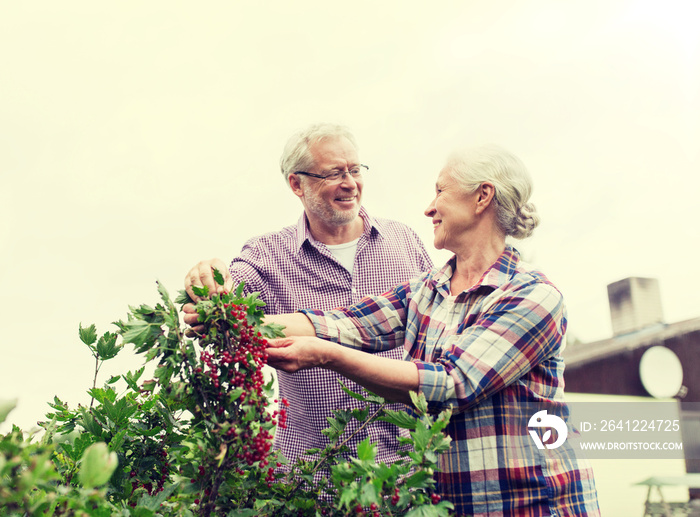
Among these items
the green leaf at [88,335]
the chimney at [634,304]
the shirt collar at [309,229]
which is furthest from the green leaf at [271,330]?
the chimney at [634,304]

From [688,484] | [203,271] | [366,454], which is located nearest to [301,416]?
[203,271]

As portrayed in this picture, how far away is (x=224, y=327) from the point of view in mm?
1345

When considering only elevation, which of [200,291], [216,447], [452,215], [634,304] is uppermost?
[634,304]

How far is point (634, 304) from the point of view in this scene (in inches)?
346

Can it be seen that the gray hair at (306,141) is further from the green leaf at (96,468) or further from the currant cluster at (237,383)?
the green leaf at (96,468)

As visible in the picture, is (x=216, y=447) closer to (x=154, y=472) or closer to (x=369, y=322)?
(x=154, y=472)

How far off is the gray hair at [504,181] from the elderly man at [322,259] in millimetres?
1049

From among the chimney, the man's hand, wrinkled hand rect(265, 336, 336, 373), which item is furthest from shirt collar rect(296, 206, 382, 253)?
the chimney

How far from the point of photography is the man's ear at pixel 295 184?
330 cm

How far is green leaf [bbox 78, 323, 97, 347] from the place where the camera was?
5.47ft

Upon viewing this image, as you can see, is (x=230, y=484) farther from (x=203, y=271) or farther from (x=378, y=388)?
(x=203, y=271)

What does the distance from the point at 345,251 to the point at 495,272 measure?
1363 millimetres

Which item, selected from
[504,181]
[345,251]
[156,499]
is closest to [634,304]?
[345,251]

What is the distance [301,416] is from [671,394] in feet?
21.0
